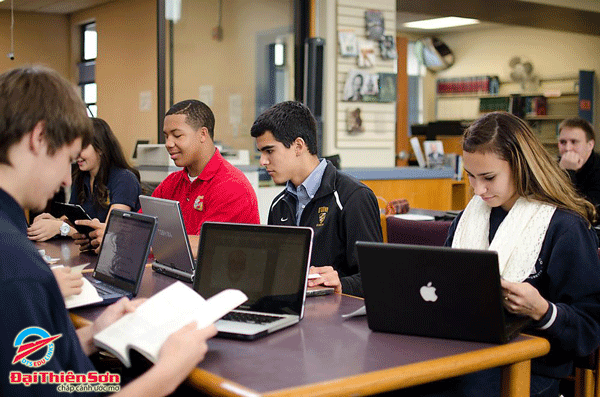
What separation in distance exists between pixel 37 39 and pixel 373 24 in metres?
3.50

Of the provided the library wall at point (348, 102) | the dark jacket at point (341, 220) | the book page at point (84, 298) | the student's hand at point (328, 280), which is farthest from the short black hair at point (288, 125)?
the library wall at point (348, 102)

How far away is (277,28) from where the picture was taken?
7.12m

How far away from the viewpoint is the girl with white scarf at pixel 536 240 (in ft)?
6.56

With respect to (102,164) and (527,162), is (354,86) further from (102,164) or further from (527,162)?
(527,162)

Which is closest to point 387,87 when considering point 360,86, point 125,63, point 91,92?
point 360,86

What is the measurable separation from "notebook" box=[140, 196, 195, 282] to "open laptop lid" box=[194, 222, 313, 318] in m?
0.44

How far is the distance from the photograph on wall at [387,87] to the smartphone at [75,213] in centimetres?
434

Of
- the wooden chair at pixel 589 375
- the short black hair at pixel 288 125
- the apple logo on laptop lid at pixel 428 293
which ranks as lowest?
the wooden chair at pixel 589 375

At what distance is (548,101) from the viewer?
39.3ft

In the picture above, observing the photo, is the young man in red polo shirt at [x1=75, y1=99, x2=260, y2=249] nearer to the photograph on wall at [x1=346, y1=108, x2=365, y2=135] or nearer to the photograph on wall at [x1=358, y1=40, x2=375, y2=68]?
the photograph on wall at [x1=346, y1=108, x2=365, y2=135]

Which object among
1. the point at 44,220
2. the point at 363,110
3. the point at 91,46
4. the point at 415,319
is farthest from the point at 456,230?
the point at 91,46

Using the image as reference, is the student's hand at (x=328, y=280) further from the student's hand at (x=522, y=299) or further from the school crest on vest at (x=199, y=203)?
the school crest on vest at (x=199, y=203)

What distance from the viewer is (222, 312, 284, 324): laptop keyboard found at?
188 cm

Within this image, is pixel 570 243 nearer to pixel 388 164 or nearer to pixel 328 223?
pixel 328 223
